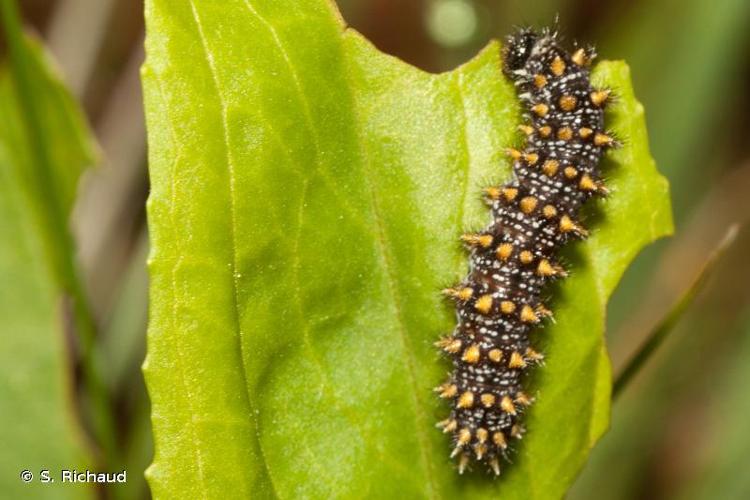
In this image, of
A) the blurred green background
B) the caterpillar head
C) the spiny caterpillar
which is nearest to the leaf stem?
the spiny caterpillar

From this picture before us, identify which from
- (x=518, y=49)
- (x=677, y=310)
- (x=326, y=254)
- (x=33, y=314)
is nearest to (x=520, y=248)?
(x=677, y=310)

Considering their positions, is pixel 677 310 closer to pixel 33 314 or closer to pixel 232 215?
pixel 232 215

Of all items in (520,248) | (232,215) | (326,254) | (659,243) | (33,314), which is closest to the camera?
(232,215)

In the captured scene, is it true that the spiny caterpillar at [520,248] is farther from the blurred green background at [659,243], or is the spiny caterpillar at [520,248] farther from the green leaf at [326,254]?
the blurred green background at [659,243]

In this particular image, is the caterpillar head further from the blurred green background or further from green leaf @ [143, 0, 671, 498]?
the blurred green background

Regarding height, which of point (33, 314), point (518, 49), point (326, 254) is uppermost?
point (518, 49)
